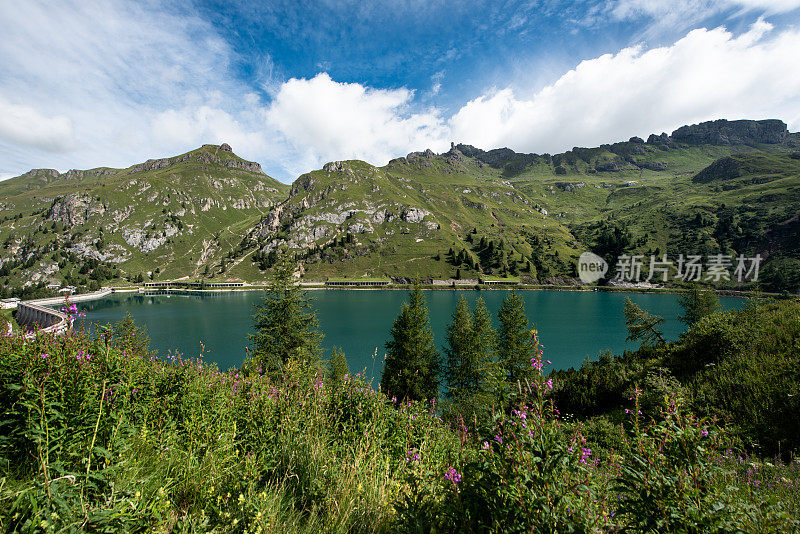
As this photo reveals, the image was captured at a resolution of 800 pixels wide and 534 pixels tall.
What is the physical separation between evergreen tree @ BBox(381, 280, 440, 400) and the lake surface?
578 cm

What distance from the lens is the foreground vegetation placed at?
2479 mm

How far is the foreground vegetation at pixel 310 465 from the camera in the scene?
97.6 inches

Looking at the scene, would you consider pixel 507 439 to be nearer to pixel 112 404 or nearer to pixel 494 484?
pixel 494 484

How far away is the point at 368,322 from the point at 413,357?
229 feet

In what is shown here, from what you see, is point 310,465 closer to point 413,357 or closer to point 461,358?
point 413,357

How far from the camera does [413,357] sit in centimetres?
2758

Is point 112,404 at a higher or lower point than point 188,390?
higher

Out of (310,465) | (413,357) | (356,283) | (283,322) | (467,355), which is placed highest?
(310,465)

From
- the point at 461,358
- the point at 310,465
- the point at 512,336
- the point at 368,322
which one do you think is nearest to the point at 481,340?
the point at 461,358

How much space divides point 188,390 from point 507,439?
584 centimetres

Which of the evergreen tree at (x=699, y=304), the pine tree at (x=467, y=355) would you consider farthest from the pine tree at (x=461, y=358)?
the evergreen tree at (x=699, y=304)

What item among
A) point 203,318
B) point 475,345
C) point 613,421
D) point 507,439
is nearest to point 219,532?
point 507,439

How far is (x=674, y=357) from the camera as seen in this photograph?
19.1 metres

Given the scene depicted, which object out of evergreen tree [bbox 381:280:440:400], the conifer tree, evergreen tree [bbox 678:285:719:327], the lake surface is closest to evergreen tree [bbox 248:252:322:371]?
evergreen tree [bbox 381:280:440:400]
